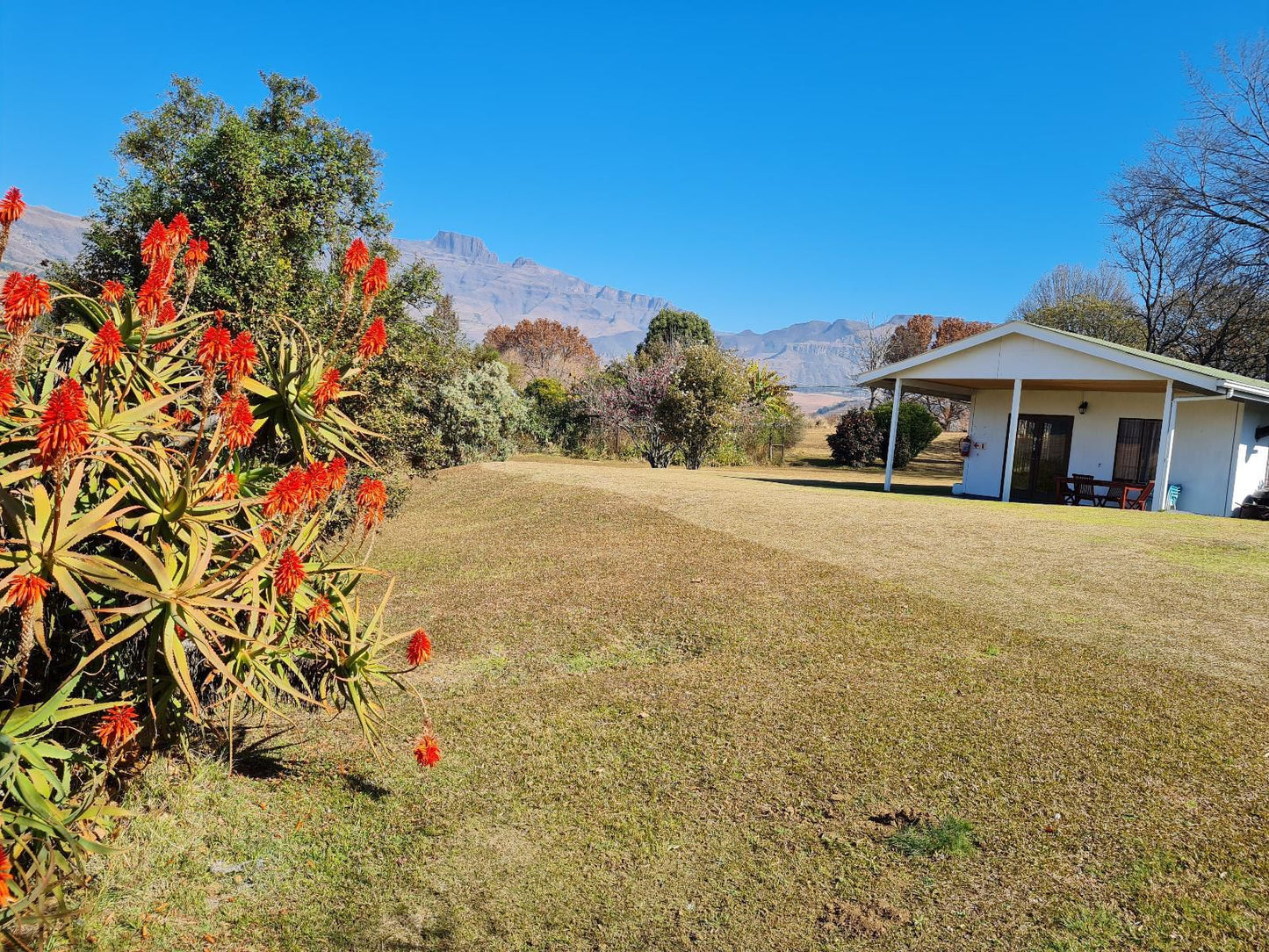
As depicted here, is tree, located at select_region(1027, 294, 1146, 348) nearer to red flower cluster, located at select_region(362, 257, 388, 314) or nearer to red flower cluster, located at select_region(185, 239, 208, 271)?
red flower cluster, located at select_region(362, 257, 388, 314)

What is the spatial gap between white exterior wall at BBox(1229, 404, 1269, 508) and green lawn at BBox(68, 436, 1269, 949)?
1016 cm

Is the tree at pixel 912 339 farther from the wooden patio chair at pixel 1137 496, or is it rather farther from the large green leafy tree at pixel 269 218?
the large green leafy tree at pixel 269 218

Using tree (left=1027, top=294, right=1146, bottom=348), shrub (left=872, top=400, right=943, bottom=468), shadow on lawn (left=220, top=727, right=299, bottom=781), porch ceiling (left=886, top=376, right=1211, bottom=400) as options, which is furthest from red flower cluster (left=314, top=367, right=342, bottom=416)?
tree (left=1027, top=294, right=1146, bottom=348)

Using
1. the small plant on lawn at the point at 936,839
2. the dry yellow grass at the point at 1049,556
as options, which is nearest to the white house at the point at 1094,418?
the dry yellow grass at the point at 1049,556

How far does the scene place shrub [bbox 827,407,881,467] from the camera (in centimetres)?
3366

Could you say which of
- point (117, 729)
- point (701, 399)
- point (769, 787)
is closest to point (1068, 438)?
point (701, 399)

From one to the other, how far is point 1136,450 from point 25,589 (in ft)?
69.7

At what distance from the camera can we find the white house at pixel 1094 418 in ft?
54.1

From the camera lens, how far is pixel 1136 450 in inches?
746

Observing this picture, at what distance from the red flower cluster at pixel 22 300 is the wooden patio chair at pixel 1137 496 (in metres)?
18.5

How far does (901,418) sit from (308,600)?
3295 cm

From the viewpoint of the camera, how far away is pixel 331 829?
169 inches

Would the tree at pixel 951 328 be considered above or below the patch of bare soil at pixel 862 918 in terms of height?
above

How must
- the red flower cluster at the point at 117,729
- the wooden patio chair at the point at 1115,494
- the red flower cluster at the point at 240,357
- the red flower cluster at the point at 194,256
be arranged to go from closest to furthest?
the red flower cluster at the point at 117,729 → the red flower cluster at the point at 240,357 → the red flower cluster at the point at 194,256 → the wooden patio chair at the point at 1115,494
